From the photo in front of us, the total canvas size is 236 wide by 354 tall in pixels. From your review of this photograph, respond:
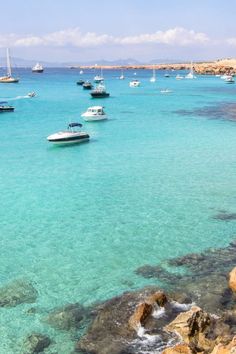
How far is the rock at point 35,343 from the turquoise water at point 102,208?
0.33 meters

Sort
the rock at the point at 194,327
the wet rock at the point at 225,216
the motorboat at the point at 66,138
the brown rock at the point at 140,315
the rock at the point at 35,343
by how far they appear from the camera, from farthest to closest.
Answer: the motorboat at the point at 66,138
the wet rock at the point at 225,216
the brown rock at the point at 140,315
the rock at the point at 35,343
the rock at the point at 194,327

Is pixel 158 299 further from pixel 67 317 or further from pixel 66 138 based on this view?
pixel 66 138

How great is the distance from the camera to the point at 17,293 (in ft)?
63.6

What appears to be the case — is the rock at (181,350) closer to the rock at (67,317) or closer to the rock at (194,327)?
the rock at (194,327)

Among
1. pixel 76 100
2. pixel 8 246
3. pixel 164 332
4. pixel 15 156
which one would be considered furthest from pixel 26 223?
pixel 76 100

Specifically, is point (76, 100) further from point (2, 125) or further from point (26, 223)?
point (26, 223)

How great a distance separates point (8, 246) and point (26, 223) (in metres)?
3.38

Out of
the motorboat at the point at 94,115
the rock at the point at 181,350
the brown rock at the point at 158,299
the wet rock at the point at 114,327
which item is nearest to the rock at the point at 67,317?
the wet rock at the point at 114,327

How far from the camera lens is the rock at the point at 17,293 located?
18688 millimetres

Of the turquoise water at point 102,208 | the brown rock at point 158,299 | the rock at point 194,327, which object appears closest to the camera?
the rock at point 194,327

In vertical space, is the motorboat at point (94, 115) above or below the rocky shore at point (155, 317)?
above

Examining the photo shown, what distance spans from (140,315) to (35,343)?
382 centimetres

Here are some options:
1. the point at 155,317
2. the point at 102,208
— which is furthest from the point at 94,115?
the point at 155,317

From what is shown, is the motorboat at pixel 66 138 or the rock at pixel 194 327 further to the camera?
the motorboat at pixel 66 138
